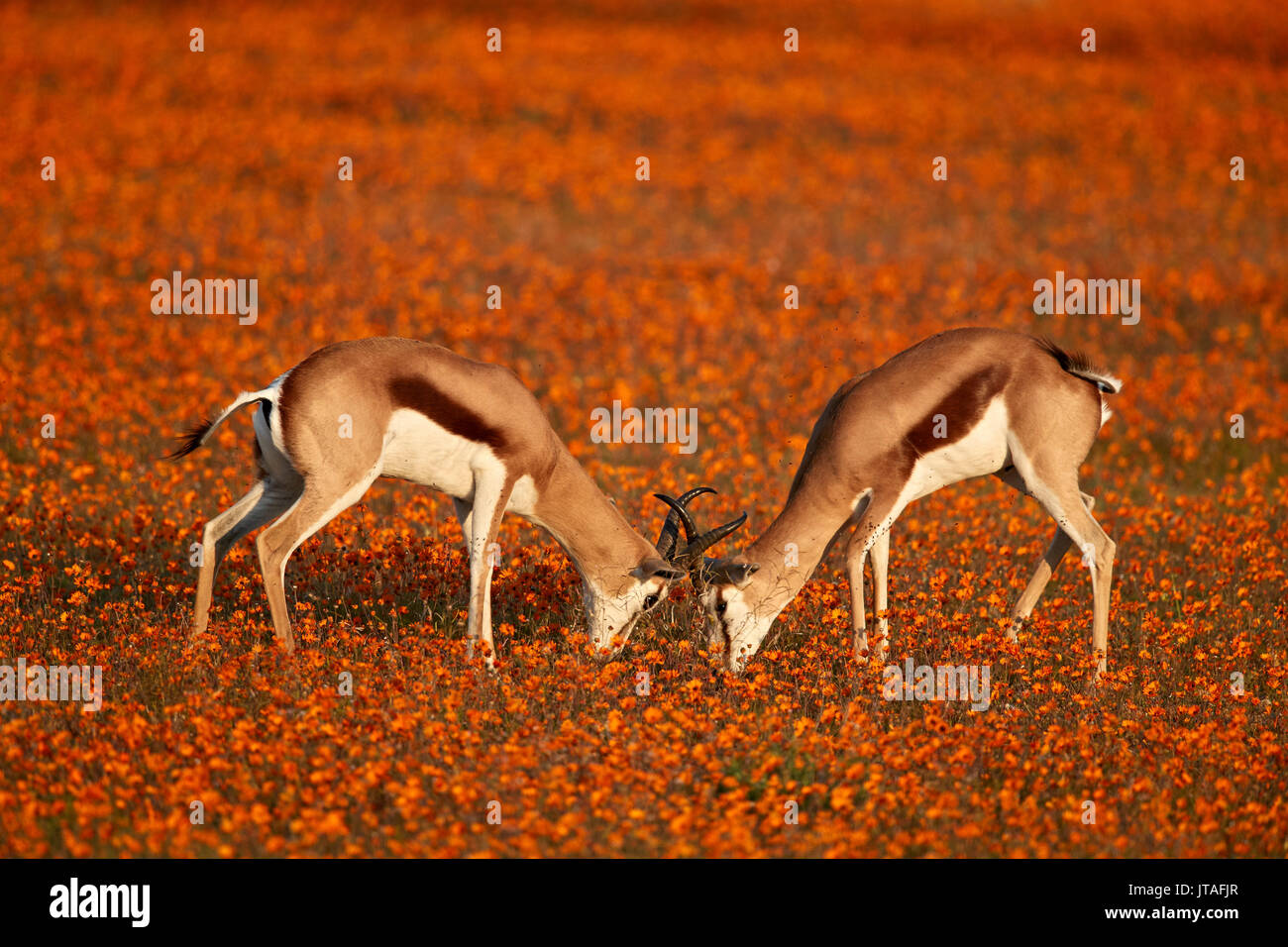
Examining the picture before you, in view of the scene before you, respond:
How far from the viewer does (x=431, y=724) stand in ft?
24.9

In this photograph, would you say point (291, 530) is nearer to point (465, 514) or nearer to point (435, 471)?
point (435, 471)

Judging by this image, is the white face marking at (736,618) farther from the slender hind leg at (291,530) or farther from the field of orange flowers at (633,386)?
the slender hind leg at (291,530)

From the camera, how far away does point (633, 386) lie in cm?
1691

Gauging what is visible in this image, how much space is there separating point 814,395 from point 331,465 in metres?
8.65

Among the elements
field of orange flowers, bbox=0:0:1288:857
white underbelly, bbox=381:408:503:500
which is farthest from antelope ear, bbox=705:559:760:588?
white underbelly, bbox=381:408:503:500

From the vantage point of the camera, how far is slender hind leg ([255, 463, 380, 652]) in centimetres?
916

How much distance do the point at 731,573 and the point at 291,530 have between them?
2.94 m

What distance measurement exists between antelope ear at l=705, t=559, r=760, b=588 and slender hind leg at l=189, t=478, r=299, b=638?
2.99 meters

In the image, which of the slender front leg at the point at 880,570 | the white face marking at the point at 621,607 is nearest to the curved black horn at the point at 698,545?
the white face marking at the point at 621,607

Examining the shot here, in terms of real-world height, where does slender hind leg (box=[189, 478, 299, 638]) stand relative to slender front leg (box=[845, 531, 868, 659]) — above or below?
above

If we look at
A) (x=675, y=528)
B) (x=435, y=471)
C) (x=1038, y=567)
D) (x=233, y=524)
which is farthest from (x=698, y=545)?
(x=233, y=524)

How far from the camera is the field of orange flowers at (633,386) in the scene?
24.6 ft

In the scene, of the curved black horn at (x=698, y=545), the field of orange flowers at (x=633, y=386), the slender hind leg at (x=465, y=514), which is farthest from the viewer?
the slender hind leg at (x=465, y=514)

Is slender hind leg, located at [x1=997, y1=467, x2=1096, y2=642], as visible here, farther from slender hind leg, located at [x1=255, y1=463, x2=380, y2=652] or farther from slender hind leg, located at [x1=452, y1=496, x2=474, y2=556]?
slender hind leg, located at [x1=255, y1=463, x2=380, y2=652]
